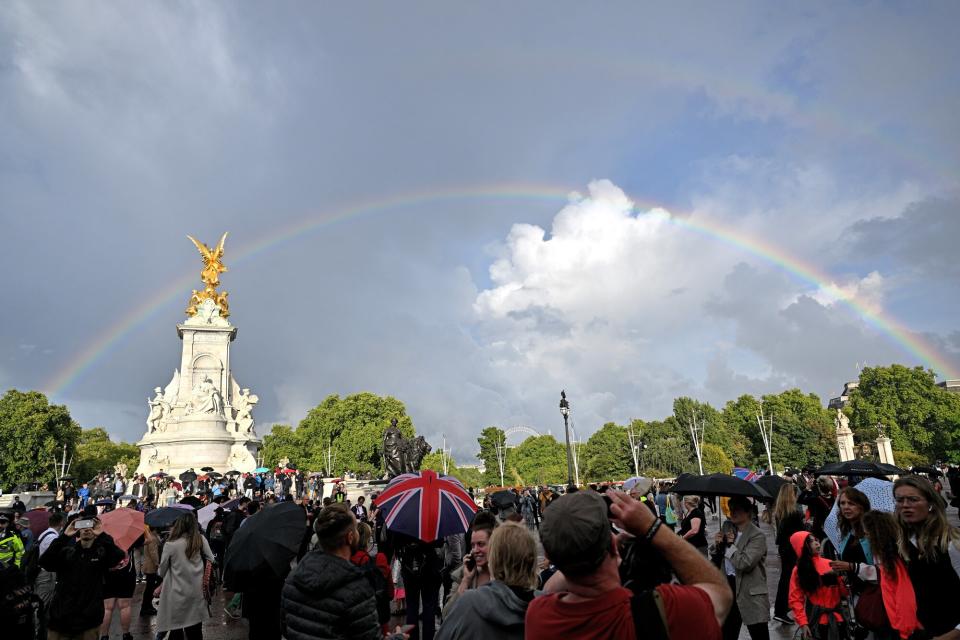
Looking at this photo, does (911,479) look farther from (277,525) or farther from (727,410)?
(727,410)

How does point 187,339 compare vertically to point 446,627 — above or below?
above

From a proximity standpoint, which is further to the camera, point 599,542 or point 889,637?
point 889,637

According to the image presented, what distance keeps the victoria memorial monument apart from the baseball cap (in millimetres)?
44638

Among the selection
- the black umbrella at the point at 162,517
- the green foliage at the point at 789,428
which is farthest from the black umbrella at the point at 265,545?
the green foliage at the point at 789,428

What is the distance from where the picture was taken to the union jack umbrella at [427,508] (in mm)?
5809

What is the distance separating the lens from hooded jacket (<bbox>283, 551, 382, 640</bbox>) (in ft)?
11.8

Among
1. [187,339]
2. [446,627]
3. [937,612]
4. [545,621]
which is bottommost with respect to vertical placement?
[937,612]

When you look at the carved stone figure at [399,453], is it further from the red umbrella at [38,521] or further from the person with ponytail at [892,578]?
the person with ponytail at [892,578]

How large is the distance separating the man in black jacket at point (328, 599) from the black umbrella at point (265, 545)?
130 centimetres

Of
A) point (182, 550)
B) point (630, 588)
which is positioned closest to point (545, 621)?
point (630, 588)

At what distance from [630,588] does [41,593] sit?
300 inches

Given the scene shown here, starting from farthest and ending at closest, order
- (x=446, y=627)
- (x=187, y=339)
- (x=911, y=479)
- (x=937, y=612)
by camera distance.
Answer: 1. (x=187, y=339)
2. (x=911, y=479)
3. (x=937, y=612)
4. (x=446, y=627)

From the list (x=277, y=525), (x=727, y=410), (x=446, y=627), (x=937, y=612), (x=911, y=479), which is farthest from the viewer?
(x=727, y=410)

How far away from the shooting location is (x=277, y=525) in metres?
5.16
